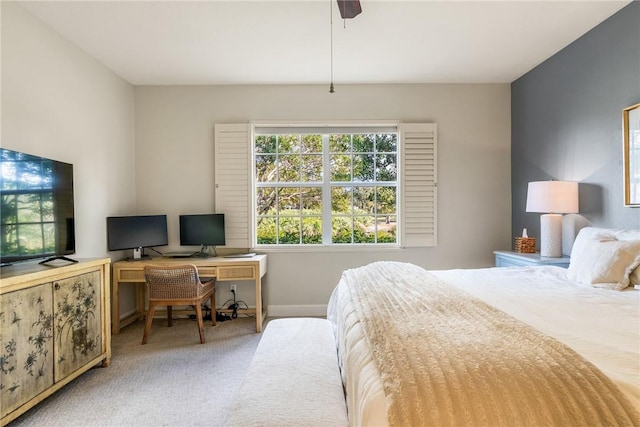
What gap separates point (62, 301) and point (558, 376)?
2.63m

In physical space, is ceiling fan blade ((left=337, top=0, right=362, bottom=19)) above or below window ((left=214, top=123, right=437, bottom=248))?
above

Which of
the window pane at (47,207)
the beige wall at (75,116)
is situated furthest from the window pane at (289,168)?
the window pane at (47,207)

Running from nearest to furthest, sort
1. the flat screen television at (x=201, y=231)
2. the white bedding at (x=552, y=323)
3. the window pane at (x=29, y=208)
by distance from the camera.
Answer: the white bedding at (x=552, y=323) → the window pane at (x=29, y=208) → the flat screen television at (x=201, y=231)

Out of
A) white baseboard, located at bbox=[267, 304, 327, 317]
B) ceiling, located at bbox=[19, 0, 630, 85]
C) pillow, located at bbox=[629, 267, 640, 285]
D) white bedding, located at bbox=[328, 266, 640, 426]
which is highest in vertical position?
ceiling, located at bbox=[19, 0, 630, 85]

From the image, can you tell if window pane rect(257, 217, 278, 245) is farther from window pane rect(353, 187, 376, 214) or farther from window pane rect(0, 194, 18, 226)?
window pane rect(0, 194, 18, 226)

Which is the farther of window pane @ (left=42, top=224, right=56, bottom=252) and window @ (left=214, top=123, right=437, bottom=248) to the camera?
window @ (left=214, top=123, right=437, bottom=248)

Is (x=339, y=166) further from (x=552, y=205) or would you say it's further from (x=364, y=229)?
(x=552, y=205)

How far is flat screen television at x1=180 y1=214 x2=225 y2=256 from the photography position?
3.47 metres

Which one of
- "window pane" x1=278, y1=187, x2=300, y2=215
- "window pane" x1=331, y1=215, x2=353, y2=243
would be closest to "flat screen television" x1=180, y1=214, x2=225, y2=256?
"window pane" x1=278, y1=187, x2=300, y2=215

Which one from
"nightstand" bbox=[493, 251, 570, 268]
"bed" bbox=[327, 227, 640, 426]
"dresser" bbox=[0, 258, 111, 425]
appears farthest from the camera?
"nightstand" bbox=[493, 251, 570, 268]

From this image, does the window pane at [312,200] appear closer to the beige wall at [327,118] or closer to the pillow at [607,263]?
the beige wall at [327,118]

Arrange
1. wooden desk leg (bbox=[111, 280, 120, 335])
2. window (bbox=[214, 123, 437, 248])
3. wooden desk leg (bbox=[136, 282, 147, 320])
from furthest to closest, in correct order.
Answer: window (bbox=[214, 123, 437, 248])
wooden desk leg (bbox=[136, 282, 147, 320])
wooden desk leg (bbox=[111, 280, 120, 335])

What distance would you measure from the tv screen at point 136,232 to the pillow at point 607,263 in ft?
12.2

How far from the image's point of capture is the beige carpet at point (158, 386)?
1.87 meters
